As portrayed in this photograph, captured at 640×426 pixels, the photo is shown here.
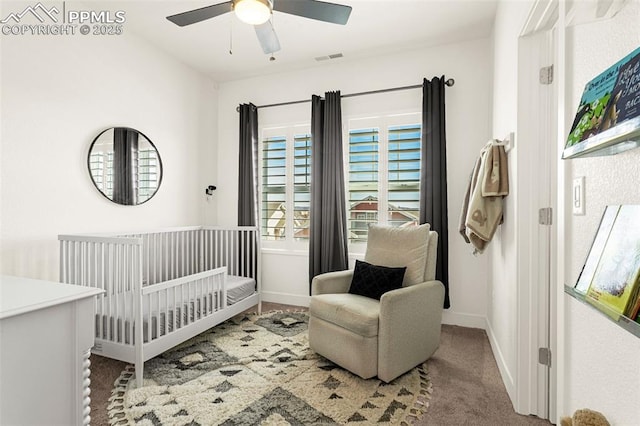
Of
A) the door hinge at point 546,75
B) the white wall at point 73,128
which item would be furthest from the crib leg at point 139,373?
the door hinge at point 546,75

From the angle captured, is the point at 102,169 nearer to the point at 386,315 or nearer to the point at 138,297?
the point at 138,297

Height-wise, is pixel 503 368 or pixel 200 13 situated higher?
pixel 200 13

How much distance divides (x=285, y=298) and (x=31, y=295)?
2928 millimetres

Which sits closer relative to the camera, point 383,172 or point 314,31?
point 314,31

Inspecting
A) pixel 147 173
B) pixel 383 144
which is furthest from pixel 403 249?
pixel 147 173

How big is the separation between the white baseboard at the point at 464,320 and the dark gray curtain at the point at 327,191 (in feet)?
3.65

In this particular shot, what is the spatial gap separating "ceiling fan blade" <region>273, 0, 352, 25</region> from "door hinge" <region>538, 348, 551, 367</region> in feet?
7.24

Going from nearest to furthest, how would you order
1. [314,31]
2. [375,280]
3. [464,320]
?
[375,280], [314,31], [464,320]

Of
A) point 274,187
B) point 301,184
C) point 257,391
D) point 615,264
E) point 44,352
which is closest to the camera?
point 615,264

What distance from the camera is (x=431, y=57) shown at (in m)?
3.36

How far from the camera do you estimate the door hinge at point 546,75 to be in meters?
1.91

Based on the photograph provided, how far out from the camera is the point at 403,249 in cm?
266

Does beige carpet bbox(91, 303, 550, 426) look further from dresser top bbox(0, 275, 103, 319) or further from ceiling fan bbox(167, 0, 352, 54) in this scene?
ceiling fan bbox(167, 0, 352, 54)

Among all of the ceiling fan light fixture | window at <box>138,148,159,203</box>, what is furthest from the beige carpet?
the ceiling fan light fixture
